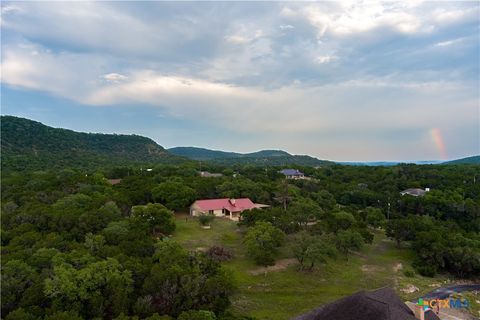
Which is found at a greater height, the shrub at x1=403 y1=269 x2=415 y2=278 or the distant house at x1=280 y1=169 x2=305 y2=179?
the distant house at x1=280 y1=169 x2=305 y2=179

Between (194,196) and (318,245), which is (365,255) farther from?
(194,196)

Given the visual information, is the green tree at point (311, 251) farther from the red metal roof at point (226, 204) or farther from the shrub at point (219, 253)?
the red metal roof at point (226, 204)

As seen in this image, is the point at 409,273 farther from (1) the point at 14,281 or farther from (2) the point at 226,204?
(1) the point at 14,281

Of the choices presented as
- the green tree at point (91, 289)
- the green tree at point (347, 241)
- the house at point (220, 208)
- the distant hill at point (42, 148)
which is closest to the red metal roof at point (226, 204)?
the house at point (220, 208)

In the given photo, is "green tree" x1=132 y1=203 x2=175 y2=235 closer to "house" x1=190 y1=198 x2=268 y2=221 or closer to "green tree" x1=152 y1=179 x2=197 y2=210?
"green tree" x1=152 y1=179 x2=197 y2=210

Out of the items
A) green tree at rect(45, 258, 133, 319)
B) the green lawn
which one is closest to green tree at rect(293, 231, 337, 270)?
the green lawn

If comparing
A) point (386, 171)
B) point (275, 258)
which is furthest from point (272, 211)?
point (386, 171)

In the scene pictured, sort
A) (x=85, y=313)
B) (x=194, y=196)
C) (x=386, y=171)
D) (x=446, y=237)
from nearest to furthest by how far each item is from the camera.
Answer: (x=85, y=313), (x=446, y=237), (x=194, y=196), (x=386, y=171)
